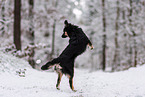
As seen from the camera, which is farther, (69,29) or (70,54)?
(69,29)

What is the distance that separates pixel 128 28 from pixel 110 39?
8.92 m

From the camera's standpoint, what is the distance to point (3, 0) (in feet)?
35.5

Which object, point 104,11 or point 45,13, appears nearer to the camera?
point 45,13

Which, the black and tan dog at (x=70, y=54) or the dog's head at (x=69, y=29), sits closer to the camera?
the black and tan dog at (x=70, y=54)

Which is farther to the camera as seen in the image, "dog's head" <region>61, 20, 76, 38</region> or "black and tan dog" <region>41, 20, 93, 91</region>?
"dog's head" <region>61, 20, 76, 38</region>

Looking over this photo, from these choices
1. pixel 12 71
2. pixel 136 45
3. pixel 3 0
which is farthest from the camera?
pixel 136 45

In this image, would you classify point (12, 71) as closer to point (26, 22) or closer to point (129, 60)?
point (26, 22)

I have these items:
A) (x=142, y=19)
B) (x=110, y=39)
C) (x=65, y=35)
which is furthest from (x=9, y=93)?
(x=110, y=39)

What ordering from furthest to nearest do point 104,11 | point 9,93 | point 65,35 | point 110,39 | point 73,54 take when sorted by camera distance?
point 110,39, point 104,11, point 65,35, point 73,54, point 9,93

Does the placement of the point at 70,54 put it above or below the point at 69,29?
below

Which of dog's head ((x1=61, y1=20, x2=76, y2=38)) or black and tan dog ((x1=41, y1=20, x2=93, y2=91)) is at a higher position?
dog's head ((x1=61, y1=20, x2=76, y2=38))

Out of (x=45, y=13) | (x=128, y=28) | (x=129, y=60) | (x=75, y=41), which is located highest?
(x=45, y=13)

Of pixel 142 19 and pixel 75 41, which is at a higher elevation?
pixel 142 19

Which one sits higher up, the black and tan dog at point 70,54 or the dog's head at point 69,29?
the dog's head at point 69,29
